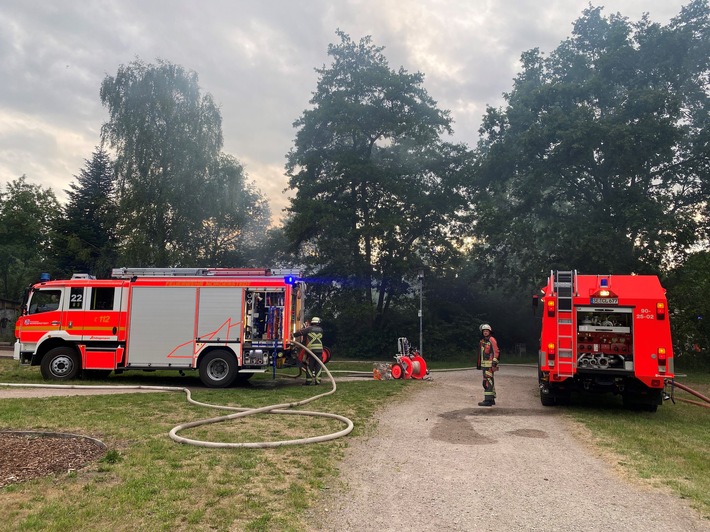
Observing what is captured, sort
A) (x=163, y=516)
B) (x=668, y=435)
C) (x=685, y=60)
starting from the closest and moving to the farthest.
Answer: (x=163, y=516)
(x=668, y=435)
(x=685, y=60)

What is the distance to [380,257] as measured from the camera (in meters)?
30.1

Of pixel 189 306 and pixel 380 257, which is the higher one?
pixel 380 257

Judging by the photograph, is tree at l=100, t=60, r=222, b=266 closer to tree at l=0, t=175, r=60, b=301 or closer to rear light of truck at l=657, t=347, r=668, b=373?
tree at l=0, t=175, r=60, b=301

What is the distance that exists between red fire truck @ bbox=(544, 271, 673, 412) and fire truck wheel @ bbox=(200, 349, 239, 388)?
7.49 m

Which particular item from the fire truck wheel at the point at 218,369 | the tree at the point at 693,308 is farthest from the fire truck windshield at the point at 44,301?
the tree at the point at 693,308

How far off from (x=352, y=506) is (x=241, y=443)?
2.32m

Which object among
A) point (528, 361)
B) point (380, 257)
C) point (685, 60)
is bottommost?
point (528, 361)

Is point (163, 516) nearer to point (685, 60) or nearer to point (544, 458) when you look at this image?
point (544, 458)

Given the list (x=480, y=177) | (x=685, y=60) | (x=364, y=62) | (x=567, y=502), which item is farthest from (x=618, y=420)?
(x=364, y=62)

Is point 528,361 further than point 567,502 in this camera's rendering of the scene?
Yes

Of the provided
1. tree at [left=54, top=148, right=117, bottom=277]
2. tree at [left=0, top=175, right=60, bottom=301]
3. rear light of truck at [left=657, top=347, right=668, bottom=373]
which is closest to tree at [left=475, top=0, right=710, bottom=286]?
rear light of truck at [left=657, top=347, right=668, bottom=373]

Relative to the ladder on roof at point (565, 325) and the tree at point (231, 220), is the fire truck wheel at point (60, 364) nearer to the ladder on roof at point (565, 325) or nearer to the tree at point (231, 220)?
the ladder on roof at point (565, 325)

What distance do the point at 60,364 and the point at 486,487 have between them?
12325 millimetres

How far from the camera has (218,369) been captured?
13.0 m
